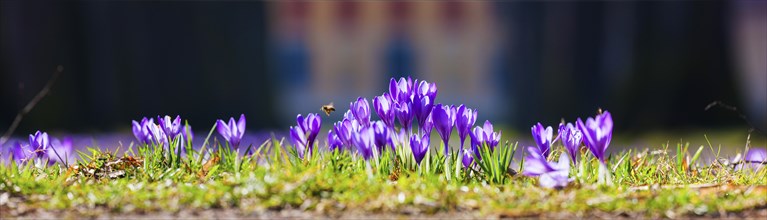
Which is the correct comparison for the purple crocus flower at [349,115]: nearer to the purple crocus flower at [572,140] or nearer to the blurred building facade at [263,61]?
the purple crocus flower at [572,140]

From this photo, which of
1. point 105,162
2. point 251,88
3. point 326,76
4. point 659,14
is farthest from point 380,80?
point 105,162

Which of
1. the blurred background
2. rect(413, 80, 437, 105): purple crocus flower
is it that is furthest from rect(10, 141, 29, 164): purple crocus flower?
the blurred background

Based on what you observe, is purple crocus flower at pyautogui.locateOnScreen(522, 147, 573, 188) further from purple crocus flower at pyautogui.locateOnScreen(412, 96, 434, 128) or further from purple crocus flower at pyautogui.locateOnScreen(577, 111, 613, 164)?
purple crocus flower at pyautogui.locateOnScreen(412, 96, 434, 128)

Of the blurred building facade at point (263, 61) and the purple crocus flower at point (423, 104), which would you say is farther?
the blurred building facade at point (263, 61)

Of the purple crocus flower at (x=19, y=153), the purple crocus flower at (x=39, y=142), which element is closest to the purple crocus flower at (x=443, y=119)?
the purple crocus flower at (x=39, y=142)

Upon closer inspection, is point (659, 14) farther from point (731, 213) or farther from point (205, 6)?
point (731, 213)
